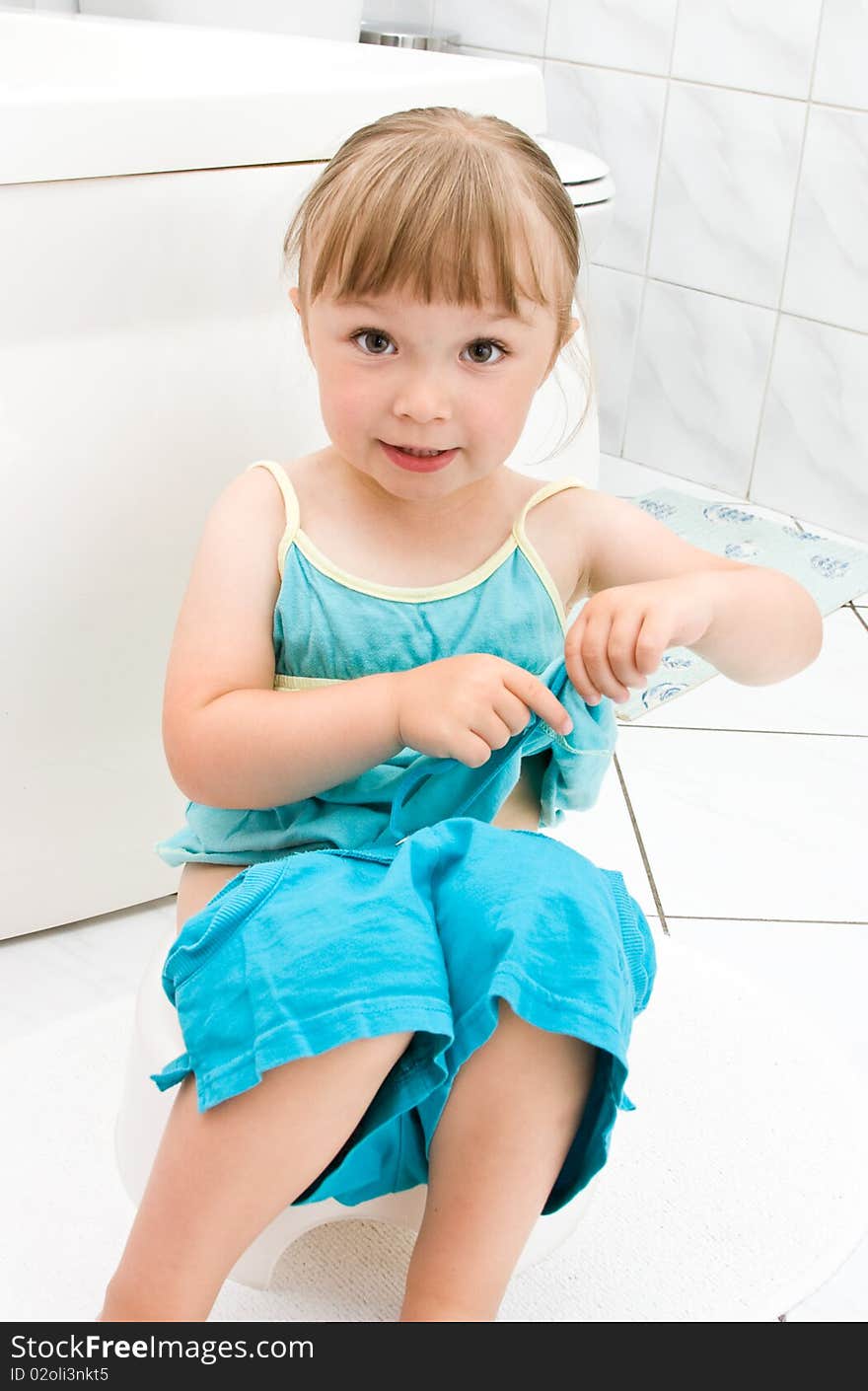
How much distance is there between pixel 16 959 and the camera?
3.75ft

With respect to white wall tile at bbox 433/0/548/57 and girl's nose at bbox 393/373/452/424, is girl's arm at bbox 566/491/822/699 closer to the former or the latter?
girl's nose at bbox 393/373/452/424

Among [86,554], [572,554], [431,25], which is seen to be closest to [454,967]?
[572,554]

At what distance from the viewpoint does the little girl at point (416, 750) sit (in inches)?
27.6

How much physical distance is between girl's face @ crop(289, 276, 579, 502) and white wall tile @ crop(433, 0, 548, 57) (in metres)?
1.71

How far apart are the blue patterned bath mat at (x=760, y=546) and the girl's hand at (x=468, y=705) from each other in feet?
3.24

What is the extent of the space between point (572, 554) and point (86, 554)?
35cm

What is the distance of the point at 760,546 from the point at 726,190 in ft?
1.76

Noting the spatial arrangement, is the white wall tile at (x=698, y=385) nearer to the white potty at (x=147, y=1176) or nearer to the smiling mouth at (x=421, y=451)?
the smiling mouth at (x=421, y=451)

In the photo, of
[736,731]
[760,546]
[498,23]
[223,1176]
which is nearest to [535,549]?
[223,1176]

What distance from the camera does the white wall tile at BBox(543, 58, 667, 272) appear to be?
2.21 metres

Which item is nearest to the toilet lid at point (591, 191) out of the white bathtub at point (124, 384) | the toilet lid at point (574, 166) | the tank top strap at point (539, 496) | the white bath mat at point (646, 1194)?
the toilet lid at point (574, 166)

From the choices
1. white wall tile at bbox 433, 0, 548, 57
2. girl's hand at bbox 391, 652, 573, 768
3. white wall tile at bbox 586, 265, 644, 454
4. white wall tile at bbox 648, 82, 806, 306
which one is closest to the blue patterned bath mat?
white wall tile at bbox 586, 265, 644, 454

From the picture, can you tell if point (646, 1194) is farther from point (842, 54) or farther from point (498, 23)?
point (498, 23)
